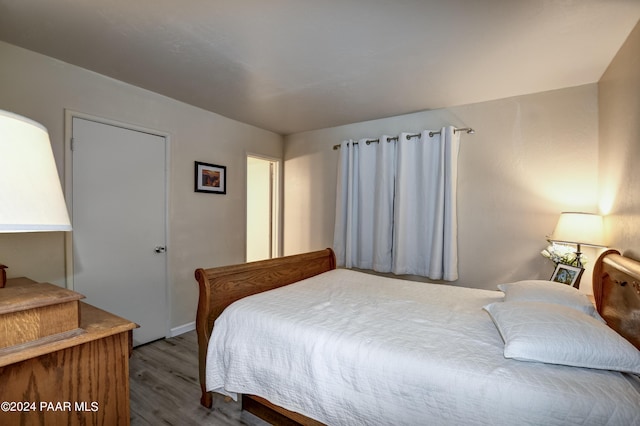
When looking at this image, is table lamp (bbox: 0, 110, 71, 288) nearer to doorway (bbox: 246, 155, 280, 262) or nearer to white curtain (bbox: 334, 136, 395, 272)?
white curtain (bbox: 334, 136, 395, 272)

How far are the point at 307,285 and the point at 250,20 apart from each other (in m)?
1.80

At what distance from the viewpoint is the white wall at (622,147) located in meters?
1.64

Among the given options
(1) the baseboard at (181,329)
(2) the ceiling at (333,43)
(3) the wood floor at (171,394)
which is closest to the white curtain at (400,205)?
(2) the ceiling at (333,43)

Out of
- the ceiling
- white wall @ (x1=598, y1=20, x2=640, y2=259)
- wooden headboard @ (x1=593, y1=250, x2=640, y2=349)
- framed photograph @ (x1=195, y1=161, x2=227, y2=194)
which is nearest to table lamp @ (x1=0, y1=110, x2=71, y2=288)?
the ceiling

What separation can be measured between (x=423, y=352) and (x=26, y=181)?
1477mm

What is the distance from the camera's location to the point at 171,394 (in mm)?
2078

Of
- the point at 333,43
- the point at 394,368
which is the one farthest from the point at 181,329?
the point at 333,43

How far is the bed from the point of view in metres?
1.07

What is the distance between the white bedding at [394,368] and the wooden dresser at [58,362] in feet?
2.13

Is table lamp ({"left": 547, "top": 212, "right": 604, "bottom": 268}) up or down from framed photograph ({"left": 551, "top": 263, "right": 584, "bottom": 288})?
up

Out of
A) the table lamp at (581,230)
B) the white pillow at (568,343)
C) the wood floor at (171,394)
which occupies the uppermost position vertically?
the table lamp at (581,230)

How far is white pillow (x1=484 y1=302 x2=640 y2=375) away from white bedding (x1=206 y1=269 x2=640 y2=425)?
0.14ft

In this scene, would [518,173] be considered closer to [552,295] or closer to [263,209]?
[552,295]

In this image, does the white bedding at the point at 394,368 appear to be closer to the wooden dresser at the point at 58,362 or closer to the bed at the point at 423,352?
the bed at the point at 423,352
